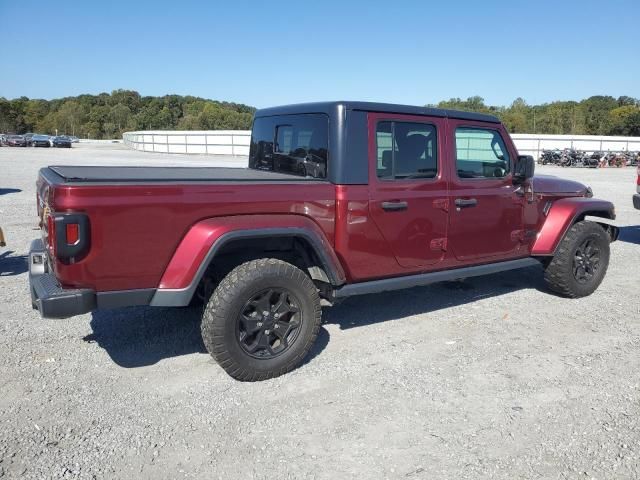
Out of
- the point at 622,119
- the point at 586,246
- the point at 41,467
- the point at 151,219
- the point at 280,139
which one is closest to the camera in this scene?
the point at 41,467

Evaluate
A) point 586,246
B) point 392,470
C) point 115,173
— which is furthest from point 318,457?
point 586,246

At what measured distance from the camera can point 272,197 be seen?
3.57 m

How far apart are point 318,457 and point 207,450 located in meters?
0.61

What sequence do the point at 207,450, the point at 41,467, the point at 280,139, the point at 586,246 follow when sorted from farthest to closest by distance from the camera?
the point at 586,246, the point at 280,139, the point at 207,450, the point at 41,467

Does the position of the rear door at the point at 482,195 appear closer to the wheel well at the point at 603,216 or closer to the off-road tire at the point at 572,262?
the off-road tire at the point at 572,262

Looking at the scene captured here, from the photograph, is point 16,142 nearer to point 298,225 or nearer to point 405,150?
point 405,150

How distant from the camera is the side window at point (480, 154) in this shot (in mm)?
4625

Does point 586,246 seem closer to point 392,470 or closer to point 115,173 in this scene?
point 392,470

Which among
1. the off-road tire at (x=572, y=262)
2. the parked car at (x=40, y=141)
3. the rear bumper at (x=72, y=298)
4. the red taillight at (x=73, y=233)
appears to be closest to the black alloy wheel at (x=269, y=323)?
the rear bumper at (x=72, y=298)

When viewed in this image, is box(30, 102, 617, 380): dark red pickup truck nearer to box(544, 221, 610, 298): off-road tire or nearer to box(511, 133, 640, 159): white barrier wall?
box(544, 221, 610, 298): off-road tire

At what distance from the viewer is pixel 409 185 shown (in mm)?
4188

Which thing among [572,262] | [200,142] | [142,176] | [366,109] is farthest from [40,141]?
[572,262]

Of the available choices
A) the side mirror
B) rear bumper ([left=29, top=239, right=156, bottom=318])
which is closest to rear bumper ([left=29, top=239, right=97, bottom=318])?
rear bumper ([left=29, top=239, right=156, bottom=318])

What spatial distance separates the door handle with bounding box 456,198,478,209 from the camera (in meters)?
4.46
